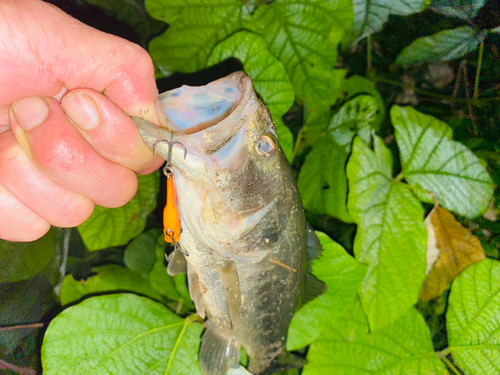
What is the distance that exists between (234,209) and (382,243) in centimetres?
77

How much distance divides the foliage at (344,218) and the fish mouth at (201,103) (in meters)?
0.52

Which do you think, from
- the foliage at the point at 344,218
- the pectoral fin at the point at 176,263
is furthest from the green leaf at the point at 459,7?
the pectoral fin at the point at 176,263

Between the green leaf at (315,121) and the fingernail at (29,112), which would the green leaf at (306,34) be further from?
the fingernail at (29,112)

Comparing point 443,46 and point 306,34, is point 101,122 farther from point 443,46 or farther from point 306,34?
point 443,46

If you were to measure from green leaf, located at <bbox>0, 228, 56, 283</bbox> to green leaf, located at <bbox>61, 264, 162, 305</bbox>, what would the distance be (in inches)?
6.1

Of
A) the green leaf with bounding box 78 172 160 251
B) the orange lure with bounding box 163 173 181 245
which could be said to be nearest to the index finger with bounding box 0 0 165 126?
the orange lure with bounding box 163 173 181 245

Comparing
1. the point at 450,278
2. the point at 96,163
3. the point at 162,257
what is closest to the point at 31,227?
the point at 96,163

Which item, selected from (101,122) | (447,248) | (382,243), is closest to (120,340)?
(101,122)

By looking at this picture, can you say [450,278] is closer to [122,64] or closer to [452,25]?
[452,25]

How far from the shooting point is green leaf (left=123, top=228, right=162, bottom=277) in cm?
178

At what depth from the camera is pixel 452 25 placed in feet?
Answer: 4.78

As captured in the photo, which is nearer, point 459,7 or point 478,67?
point 459,7

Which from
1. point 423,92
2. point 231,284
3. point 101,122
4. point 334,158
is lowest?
point 231,284

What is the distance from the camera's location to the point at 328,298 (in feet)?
4.66
